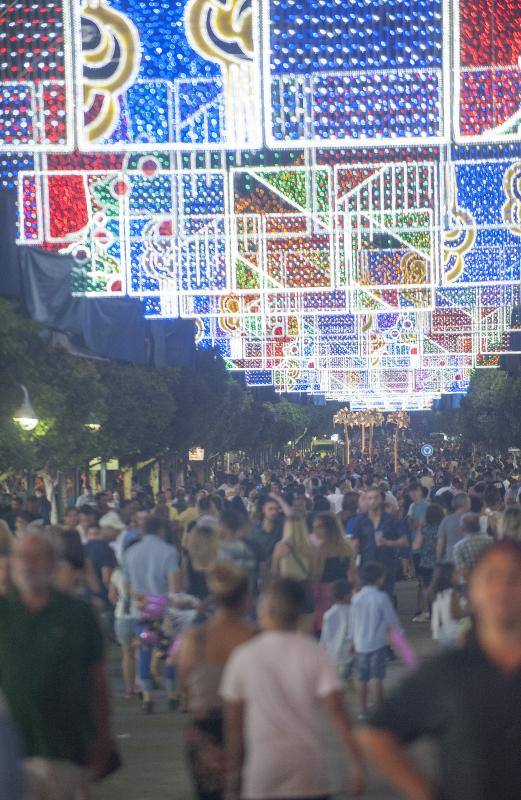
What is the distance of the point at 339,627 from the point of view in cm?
1408

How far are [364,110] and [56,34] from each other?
2751 millimetres

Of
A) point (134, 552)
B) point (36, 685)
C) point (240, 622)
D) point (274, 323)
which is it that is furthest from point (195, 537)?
point (274, 323)

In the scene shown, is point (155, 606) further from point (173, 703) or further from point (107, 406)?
point (107, 406)

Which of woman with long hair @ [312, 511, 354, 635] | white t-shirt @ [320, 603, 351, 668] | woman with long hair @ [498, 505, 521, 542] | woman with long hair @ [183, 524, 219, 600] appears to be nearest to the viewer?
woman with long hair @ [183, 524, 219, 600]

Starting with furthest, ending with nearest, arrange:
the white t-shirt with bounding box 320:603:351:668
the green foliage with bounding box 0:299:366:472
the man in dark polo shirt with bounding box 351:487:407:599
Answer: the green foliage with bounding box 0:299:366:472, the man in dark polo shirt with bounding box 351:487:407:599, the white t-shirt with bounding box 320:603:351:668

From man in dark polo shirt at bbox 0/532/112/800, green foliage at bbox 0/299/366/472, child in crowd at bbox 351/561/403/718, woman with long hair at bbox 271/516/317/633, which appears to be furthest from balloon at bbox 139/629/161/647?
green foliage at bbox 0/299/366/472

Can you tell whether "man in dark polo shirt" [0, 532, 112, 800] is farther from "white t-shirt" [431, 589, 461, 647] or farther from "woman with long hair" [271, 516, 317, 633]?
"woman with long hair" [271, 516, 317, 633]

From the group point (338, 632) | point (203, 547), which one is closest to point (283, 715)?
point (203, 547)

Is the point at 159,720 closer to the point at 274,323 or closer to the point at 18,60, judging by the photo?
the point at 18,60

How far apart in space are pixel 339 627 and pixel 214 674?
22.3ft

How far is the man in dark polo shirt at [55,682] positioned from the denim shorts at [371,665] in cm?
694

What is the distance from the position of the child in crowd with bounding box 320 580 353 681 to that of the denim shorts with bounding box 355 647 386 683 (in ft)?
2.60

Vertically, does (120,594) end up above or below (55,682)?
below

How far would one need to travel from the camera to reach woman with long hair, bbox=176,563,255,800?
7359 mm
